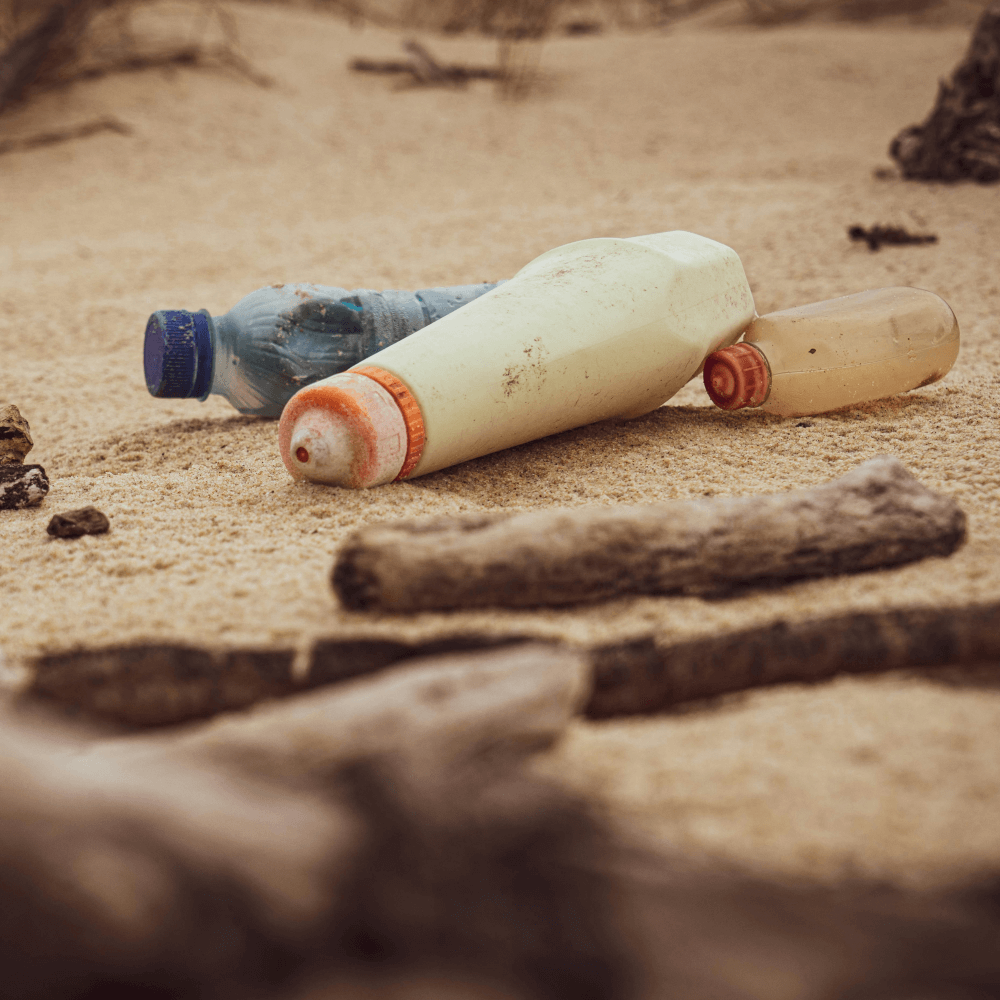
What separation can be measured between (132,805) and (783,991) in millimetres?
424

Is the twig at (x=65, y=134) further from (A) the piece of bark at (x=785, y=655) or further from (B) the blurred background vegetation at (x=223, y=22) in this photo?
(A) the piece of bark at (x=785, y=655)

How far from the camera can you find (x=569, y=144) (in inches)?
192

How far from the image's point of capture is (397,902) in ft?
1.92

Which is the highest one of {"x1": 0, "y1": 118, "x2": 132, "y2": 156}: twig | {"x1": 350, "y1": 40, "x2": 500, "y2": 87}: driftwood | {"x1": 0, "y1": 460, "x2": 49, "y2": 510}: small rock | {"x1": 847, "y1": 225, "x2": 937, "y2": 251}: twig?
{"x1": 350, "y1": 40, "x2": 500, "y2": 87}: driftwood

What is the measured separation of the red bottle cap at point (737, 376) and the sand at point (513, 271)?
59mm

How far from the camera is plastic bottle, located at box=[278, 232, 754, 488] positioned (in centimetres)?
134

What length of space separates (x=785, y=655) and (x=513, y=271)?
7.42 feet

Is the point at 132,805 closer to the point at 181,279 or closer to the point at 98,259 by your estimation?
the point at 181,279

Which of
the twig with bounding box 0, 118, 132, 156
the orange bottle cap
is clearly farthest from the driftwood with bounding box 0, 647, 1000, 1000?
the twig with bounding box 0, 118, 132, 156

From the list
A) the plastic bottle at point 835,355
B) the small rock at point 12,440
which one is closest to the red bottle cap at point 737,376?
the plastic bottle at point 835,355

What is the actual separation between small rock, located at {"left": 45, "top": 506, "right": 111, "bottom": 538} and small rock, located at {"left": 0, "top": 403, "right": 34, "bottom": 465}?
0.38 m

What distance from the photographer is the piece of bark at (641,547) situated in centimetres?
96

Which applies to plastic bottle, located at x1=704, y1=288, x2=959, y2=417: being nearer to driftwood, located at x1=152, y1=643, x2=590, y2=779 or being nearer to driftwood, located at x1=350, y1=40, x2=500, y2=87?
driftwood, located at x1=152, y1=643, x2=590, y2=779

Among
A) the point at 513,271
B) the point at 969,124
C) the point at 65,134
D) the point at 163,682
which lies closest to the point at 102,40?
the point at 65,134
